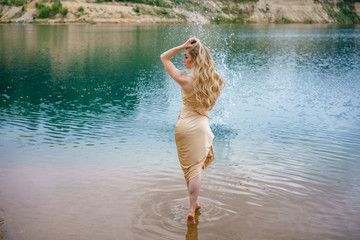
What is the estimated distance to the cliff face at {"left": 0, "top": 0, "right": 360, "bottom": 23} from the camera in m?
95.9

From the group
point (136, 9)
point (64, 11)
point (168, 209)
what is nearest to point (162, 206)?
point (168, 209)

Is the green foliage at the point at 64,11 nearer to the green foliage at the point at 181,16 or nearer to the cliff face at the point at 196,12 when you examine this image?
the cliff face at the point at 196,12

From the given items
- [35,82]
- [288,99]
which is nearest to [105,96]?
[35,82]

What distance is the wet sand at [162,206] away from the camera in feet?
16.9

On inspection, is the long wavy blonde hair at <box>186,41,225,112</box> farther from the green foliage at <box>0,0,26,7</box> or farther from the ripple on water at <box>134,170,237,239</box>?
the green foliage at <box>0,0,26,7</box>

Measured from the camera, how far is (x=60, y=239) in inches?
195

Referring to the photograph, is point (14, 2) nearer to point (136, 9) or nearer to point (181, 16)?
point (136, 9)

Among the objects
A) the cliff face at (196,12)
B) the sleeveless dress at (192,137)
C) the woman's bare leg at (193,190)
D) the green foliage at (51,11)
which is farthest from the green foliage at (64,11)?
the woman's bare leg at (193,190)

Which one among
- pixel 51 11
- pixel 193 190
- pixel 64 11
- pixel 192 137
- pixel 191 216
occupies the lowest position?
pixel 191 216

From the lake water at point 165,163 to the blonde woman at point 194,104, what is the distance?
0.82m

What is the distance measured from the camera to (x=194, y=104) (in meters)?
5.20

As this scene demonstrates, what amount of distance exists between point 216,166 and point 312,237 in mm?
3250

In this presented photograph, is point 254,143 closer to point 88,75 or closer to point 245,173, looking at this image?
point 245,173

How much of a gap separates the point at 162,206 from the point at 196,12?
107 m
